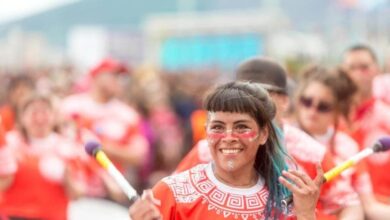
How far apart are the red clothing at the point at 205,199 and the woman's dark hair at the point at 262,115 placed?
0.22 ft

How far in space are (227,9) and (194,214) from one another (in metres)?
91.5

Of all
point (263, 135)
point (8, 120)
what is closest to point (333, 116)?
point (263, 135)

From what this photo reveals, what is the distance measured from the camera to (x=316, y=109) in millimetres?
7812

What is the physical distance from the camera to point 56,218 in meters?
9.30

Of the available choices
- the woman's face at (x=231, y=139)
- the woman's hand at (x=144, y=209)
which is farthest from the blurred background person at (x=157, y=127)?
the woman's hand at (x=144, y=209)

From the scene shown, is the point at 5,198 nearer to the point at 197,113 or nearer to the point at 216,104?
the point at 216,104

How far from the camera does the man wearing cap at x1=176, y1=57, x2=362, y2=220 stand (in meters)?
6.82

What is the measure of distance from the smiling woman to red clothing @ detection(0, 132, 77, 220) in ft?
10.5

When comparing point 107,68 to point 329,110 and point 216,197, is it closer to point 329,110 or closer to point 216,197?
point 329,110

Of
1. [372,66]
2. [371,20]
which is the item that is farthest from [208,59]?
[372,66]

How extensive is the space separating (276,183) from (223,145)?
0.33 meters

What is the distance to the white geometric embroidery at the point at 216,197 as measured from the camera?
18.3ft

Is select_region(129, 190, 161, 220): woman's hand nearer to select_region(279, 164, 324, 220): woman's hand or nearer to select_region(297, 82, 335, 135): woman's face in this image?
select_region(279, 164, 324, 220): woman's hand

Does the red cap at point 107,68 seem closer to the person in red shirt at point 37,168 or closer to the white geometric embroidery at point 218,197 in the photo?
the person in red shirt at point 37,168
